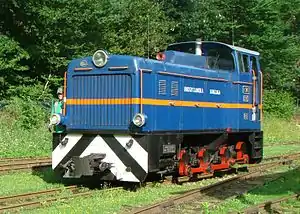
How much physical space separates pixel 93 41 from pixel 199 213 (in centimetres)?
1969

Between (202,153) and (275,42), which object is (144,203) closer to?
(202,153)

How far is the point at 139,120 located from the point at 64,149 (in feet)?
6.54

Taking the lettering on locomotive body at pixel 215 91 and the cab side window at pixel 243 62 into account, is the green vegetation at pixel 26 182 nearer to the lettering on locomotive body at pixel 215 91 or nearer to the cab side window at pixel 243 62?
the lettering on locomotive body at pixel 215 91

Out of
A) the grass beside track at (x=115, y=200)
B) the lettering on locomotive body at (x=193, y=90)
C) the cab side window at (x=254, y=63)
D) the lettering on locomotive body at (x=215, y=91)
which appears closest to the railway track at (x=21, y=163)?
the grass beside track at (x=115, y=200)

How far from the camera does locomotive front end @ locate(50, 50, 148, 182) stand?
10695mm

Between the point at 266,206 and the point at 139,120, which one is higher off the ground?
the point at 139,120

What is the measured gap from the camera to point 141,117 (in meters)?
10.5

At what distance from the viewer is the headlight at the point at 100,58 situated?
11.1 m

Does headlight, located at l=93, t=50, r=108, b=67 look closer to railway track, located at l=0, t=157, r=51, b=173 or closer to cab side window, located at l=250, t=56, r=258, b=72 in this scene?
railway track, located at l=0, t=157, r=51, b=173

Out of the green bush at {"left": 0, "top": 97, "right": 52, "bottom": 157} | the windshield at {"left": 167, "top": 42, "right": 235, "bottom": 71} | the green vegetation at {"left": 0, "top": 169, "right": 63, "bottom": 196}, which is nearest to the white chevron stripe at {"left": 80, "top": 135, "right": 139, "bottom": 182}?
the green vegetation at {"left": 0, "top": 169, "right": 63, "bottom": 196}

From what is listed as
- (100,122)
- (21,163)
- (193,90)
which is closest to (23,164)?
(21,163)

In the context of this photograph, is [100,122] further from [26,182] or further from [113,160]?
[26,182]

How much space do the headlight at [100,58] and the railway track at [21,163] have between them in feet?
Result: 13.2

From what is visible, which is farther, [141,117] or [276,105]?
[276,105]
